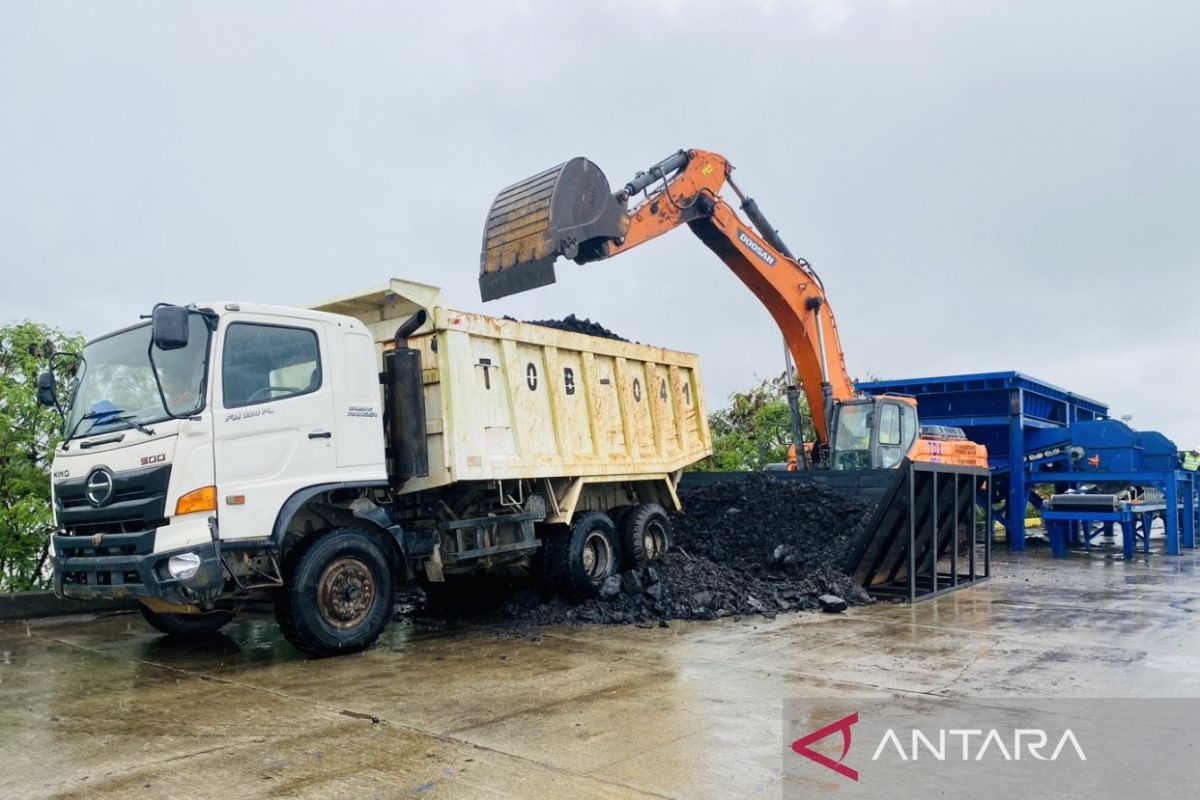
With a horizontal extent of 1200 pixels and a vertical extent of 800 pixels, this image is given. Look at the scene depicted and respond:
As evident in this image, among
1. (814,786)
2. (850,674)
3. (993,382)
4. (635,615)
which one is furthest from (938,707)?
(993,382)

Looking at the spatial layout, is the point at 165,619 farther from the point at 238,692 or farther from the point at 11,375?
the point at 11,375

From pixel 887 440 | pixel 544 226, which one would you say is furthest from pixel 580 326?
pixel 887 440

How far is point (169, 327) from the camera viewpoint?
593cm

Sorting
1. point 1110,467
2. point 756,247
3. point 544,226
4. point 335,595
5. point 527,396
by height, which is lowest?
point 335,595

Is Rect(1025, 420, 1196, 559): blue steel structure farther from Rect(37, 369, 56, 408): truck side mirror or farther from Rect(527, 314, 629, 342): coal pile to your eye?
Rect(37, 369, 56, 408): truck side mirror

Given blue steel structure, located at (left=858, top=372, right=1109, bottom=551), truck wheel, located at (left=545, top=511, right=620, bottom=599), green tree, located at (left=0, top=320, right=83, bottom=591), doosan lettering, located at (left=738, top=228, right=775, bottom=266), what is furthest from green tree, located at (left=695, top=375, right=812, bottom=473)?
green tree, located at (left=0, top=320, right=83, bottom=591)

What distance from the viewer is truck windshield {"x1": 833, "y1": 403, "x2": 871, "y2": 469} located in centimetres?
1280

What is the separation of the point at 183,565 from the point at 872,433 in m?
9.39

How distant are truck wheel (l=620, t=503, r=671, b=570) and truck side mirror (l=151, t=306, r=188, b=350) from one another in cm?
507

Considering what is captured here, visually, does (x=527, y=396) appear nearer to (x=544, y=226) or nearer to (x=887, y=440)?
(x=544, y=226)

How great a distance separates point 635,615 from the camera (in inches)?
332

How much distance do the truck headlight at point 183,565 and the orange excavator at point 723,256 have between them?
14.4ft

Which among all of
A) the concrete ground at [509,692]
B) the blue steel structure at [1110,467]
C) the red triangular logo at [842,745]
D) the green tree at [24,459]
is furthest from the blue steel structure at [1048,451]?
the green tree at [24,459]

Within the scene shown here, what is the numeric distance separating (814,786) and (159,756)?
3.11 m
